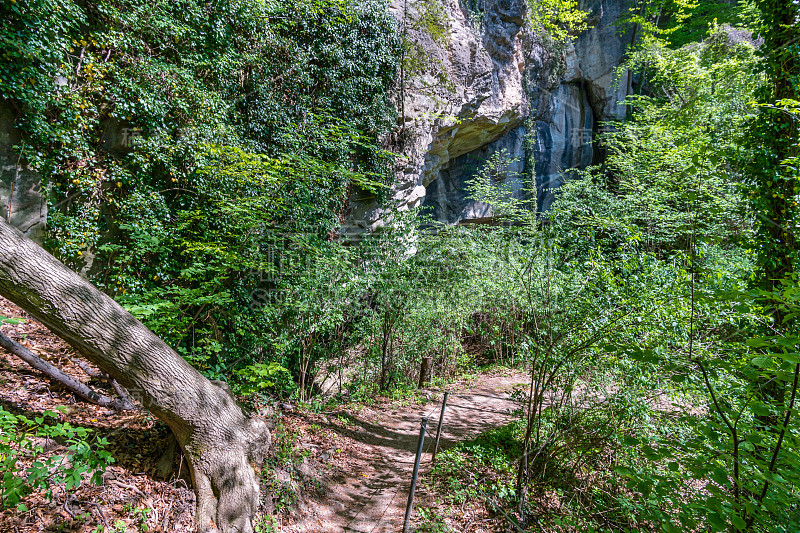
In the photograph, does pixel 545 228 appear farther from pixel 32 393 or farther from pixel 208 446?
pixel 32 393

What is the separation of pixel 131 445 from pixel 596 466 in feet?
15.1

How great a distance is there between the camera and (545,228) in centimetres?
369

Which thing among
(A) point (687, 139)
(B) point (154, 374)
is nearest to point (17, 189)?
(B) point (154, 374)

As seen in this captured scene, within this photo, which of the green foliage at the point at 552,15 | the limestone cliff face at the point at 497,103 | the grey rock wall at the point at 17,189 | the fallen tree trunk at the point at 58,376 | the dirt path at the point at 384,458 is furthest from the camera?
the green foliage at the point at 552,15

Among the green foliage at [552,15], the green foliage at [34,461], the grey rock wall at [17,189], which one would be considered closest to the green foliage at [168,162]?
the grey rock wall at [17,189]

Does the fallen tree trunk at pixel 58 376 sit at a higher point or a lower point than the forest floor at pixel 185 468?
higher

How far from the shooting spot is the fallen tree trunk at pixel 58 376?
3118 mm

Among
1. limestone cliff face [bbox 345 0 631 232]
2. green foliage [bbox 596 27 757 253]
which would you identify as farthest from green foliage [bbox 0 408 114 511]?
green foliage [bbox 596 27 757 253]

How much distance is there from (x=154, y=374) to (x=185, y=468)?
101cm

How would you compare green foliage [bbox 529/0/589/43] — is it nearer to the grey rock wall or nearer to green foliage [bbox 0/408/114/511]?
the grey rock wall

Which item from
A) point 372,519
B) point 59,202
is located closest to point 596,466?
point 372,519

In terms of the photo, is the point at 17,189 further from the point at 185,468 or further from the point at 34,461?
the point at 185,468

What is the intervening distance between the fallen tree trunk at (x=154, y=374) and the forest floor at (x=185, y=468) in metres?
0.25

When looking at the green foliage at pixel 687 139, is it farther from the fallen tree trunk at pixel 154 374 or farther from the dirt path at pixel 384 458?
the fallen tree trunk at pixel 154 374
